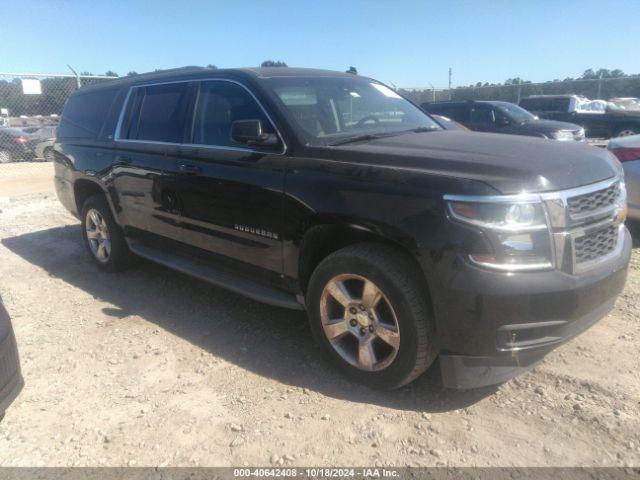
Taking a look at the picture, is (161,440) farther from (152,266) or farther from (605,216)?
(152,266)

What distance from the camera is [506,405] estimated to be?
2.88m

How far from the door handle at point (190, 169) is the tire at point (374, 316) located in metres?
1.35

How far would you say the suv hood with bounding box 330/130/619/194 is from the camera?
252 cm

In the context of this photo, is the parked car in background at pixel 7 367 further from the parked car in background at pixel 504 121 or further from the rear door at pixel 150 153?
the parked car in background at pixel 504 121

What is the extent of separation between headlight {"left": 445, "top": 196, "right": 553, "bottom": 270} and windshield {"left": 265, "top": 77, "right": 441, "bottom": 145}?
Result: 1226 millimetres

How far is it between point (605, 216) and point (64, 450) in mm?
3136

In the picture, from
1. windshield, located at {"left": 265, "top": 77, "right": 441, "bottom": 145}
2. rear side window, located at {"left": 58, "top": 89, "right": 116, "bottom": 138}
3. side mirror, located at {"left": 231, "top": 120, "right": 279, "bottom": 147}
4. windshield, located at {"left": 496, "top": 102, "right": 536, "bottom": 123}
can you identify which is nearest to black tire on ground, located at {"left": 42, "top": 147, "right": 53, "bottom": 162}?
rear side window, located at {"left": 58, "top": 89, "right": 116, "bottom": 138}

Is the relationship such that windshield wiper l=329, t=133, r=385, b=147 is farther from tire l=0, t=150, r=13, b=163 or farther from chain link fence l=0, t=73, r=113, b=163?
tire l=0, t=150, r=13, b=163

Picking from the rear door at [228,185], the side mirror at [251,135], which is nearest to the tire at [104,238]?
the rear door at [228,185]

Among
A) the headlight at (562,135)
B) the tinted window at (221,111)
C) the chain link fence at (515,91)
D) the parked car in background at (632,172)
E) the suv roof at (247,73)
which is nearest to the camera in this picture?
the tinted window at (221,111)

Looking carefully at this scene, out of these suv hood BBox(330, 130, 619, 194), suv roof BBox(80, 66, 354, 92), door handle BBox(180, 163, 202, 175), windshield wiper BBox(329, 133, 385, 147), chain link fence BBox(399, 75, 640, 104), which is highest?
chain link fence BBox(399, 75, 640, 104)

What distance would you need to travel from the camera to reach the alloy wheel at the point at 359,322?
113 inches

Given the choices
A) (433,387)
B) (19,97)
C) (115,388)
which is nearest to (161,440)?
(115,388)

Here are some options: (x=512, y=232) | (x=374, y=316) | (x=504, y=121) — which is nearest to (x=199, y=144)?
(x=374, y=316)
